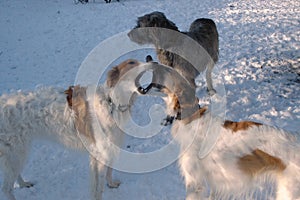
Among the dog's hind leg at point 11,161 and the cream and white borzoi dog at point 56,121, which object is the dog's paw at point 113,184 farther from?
the dog's hind leg at point 11,161

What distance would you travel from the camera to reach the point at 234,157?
3.04 meters

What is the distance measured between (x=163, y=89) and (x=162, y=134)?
5.27ft

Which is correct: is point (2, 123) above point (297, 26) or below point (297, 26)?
below

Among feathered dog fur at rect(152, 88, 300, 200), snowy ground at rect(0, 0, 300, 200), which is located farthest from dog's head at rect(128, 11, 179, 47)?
feathered dog fur at rect(152, 88, 300, 200)

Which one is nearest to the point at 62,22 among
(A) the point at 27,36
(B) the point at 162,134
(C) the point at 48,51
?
(A) the point at 27,36

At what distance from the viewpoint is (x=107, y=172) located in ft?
13.8

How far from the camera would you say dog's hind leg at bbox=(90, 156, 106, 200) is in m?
3.81

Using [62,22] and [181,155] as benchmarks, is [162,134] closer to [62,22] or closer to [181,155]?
[181,155]

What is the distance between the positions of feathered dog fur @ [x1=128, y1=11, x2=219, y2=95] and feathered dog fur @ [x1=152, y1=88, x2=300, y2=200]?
6.35 ft

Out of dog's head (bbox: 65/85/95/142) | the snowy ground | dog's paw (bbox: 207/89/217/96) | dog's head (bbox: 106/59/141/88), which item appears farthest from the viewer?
dog's paw (bbox: 207/89/217/96)

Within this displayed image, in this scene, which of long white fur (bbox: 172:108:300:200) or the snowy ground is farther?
the snowy ground

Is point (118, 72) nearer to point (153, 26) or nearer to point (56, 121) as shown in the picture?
point (56, 121)

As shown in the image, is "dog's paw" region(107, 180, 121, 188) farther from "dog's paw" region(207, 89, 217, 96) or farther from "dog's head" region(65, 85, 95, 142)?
"dog's paw" region(207, 89, 217, 96)

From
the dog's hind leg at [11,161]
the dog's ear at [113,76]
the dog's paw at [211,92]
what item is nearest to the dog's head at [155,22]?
the dog's paw at [211,92]
